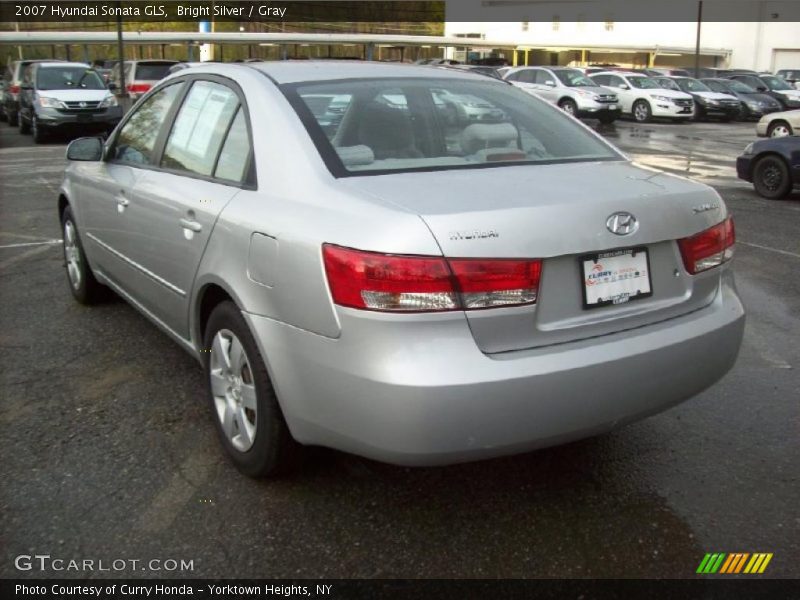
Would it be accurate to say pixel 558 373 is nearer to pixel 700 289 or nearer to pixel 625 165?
pixel 700 289

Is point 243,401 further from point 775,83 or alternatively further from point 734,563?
point 775,83

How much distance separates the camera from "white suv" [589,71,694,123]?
2595 centimetres

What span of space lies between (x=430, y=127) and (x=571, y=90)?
22.3 metres

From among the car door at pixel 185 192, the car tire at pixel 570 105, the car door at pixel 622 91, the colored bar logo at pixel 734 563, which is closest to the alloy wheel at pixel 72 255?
the car door at pixel 185 192

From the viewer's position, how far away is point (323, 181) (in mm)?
2793

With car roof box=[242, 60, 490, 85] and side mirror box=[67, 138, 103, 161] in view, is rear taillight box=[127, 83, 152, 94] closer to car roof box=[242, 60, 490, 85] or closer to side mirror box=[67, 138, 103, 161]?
side mirror box=[67, 138, 103, 161]

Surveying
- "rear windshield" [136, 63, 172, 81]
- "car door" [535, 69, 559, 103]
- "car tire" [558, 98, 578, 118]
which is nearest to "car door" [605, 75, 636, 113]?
"car door" [535, 69, 559, 103]

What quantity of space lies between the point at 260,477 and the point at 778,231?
7.00 m

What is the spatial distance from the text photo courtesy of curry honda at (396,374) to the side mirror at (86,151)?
129 millimetres

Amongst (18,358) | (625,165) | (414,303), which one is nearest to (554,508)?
(414,303)

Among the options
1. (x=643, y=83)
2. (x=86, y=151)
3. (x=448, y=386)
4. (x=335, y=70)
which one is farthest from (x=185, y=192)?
(x=643, y=83)

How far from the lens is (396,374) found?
2.39 m

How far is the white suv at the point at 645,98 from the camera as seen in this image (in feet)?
85.1

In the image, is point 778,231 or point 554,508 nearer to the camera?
point 554,508
